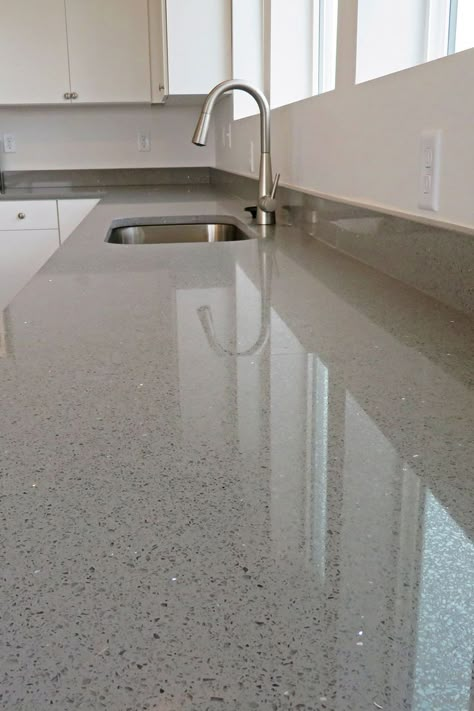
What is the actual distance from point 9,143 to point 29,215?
0.85 meters

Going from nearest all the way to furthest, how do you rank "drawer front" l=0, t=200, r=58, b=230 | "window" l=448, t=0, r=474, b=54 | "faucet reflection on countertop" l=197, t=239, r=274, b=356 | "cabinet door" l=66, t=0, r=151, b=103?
"faucet reflection on countertop" l=197, t=239, r=274, b=356, "window" l=448, t=0, r=474, b=54, "drawer front" l=0, t=200, r=58, b=230, "cabinet door" l=66, t=0, r=151, b=103

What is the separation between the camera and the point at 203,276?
1298mm

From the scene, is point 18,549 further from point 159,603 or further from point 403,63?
point 403,63

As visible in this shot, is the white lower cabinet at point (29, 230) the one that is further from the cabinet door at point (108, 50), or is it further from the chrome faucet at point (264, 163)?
the chrome faucet at point (264, 163)

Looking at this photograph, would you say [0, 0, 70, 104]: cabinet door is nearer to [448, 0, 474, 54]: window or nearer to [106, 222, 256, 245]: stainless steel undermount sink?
[106, 222, 256, 245]: stainless steel undermount sink

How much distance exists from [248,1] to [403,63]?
1.67m

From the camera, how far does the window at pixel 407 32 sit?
1.39 m

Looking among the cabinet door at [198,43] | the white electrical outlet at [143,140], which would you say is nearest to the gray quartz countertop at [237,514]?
the cabinet door at [198,43]

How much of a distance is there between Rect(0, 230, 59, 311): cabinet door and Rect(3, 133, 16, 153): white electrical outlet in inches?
33.6

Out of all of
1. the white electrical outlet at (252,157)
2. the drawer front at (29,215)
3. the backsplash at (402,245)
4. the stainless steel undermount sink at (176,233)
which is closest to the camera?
the backsplash at (402,245)

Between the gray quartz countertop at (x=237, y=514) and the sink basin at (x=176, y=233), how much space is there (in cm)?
146

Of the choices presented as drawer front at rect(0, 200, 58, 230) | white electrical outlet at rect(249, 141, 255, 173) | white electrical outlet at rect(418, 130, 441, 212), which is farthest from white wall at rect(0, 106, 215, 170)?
white electrical outlet at rect(418, 130, 441, 212)

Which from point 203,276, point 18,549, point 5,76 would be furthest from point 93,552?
point 5,76

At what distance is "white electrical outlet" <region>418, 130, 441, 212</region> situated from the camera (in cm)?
111
